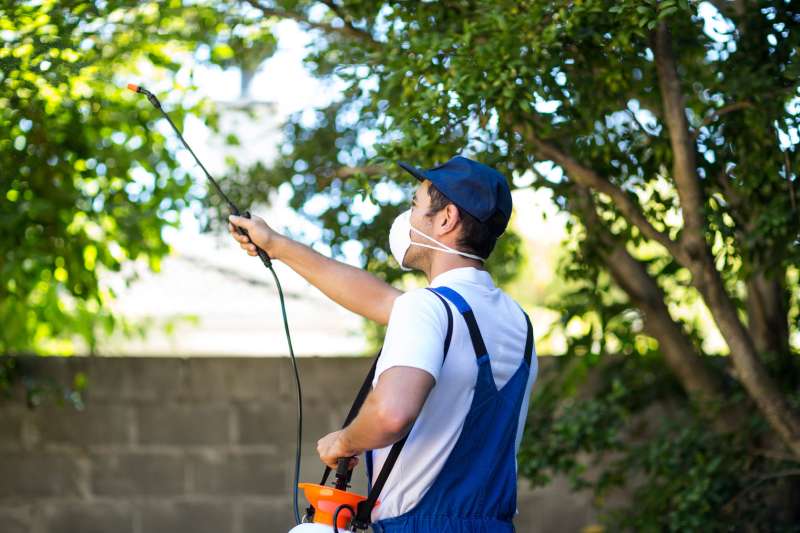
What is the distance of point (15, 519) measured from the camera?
5090mm

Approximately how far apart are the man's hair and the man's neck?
2 centimetres

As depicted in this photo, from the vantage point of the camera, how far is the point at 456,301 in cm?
224

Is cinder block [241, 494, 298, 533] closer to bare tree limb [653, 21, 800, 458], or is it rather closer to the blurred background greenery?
the blurred background greenery

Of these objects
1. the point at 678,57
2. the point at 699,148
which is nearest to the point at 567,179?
the point at 699,148

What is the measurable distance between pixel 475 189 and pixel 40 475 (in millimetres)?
3508

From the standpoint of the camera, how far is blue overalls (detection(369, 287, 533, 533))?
2.26 meters

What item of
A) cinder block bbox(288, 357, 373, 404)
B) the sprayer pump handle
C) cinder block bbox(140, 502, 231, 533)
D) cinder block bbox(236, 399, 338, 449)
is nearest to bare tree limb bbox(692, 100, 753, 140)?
the sprayer pump handle

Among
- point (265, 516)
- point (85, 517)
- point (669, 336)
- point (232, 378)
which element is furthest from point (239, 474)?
point (669, 336)

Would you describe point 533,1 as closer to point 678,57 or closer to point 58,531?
point 678,57

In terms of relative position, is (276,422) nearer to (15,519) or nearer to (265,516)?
(265,516)

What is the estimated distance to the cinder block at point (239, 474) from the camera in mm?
5155

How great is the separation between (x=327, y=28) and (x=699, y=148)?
4.92 ft

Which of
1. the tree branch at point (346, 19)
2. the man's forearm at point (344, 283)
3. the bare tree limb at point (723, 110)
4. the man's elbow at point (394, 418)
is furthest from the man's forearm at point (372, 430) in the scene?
the tree branch at point (346, 19)

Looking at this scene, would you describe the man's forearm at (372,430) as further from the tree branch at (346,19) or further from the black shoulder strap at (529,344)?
the tree branch at (346,19)
